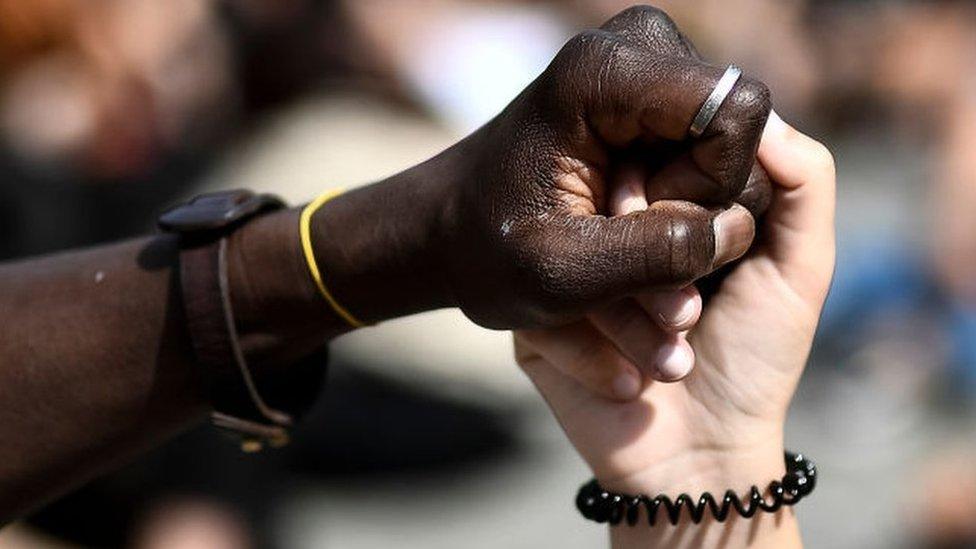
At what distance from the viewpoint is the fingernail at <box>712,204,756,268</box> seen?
5.98ft

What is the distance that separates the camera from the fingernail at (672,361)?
196cm

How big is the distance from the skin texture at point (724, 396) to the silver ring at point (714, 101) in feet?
1.16

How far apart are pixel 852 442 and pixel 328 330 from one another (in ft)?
17.2

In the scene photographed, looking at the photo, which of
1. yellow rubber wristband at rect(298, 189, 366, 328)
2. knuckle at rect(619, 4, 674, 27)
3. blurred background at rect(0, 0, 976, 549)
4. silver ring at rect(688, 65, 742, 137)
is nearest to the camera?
silver ring at rect(688, 65, 742, 137)

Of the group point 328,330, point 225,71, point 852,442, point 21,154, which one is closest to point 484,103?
point 225,71

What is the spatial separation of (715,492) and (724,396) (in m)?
0.12

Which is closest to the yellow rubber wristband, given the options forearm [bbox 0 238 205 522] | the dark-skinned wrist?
the dark-skinned wrist

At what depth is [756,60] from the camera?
7.96 meters

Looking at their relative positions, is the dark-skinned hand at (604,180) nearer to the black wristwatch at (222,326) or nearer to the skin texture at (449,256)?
the skin texture at (449,256)

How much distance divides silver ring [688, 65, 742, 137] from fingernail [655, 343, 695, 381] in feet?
1.00

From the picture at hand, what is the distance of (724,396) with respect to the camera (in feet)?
7.19

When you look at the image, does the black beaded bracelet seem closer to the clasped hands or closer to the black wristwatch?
the clasped hands

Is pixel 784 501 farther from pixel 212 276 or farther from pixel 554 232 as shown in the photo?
pixel 212 276

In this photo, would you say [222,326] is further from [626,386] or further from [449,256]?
A: [626,386]
